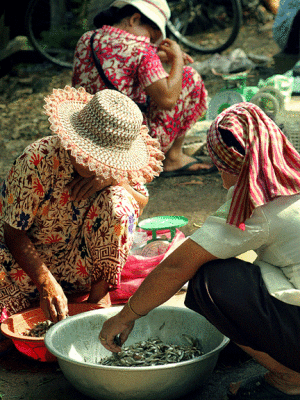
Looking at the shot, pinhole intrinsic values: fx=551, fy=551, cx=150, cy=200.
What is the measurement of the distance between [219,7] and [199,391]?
7.79 meters

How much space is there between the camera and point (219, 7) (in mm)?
8664

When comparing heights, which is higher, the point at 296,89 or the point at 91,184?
the point at 91,184

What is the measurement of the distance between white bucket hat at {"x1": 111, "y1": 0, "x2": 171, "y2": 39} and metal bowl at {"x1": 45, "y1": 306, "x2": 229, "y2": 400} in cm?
211

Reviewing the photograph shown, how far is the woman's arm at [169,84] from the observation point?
366 cm

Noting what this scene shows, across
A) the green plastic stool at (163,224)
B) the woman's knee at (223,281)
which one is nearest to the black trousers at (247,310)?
the woman's knee at (223,281)

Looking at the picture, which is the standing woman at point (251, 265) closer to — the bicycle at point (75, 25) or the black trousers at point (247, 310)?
the black trousers at point (247, 310)

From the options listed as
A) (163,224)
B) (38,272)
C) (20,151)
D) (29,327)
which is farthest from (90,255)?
(20,151)

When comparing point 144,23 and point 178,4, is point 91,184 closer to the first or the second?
point 144,23

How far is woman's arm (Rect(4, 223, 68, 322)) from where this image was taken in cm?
203

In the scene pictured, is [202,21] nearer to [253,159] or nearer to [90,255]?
[90,255]

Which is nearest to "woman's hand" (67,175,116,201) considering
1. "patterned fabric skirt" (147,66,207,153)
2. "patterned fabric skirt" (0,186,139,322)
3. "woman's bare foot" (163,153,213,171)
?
"patterned fabric skirt" (0,186,139,322)

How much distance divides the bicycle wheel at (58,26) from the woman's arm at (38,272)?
5.33 metres

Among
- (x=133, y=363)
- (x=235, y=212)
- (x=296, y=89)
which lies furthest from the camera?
(x=296, y=89)

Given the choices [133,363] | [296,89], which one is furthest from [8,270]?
[296,89]
